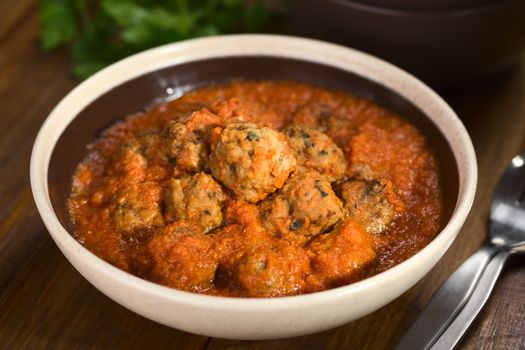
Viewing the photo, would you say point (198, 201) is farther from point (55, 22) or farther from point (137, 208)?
point (55, 22)

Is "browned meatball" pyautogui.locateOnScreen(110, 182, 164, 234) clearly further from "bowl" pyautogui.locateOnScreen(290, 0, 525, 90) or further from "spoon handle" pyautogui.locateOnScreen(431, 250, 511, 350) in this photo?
"bowl" pyautogui.locateOnScreen(290, 0, 525, 90)

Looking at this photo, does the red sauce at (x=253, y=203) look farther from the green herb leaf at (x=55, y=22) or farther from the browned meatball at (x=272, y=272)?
the green herb leaf at (x=55, y=22)

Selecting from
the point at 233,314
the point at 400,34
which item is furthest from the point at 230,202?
the point at 400,34

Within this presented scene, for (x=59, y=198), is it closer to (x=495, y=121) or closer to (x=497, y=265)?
(x=497, y=265)

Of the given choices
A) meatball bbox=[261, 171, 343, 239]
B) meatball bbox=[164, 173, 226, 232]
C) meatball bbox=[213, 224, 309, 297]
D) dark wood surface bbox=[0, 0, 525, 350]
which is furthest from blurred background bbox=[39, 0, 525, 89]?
meatball bbox=[213, 224, 309, 297]

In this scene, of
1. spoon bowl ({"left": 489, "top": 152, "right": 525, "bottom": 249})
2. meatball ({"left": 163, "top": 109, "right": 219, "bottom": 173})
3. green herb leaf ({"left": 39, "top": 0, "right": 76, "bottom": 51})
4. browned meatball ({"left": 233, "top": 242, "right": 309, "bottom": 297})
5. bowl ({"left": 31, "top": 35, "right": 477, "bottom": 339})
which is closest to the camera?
bowl ({"left": 31, "top": 35, "right": 477, "bottom": 339})

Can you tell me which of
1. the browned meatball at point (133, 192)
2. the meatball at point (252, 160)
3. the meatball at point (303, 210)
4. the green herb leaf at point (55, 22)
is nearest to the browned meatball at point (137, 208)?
the browned meatball at point (133, 192)
